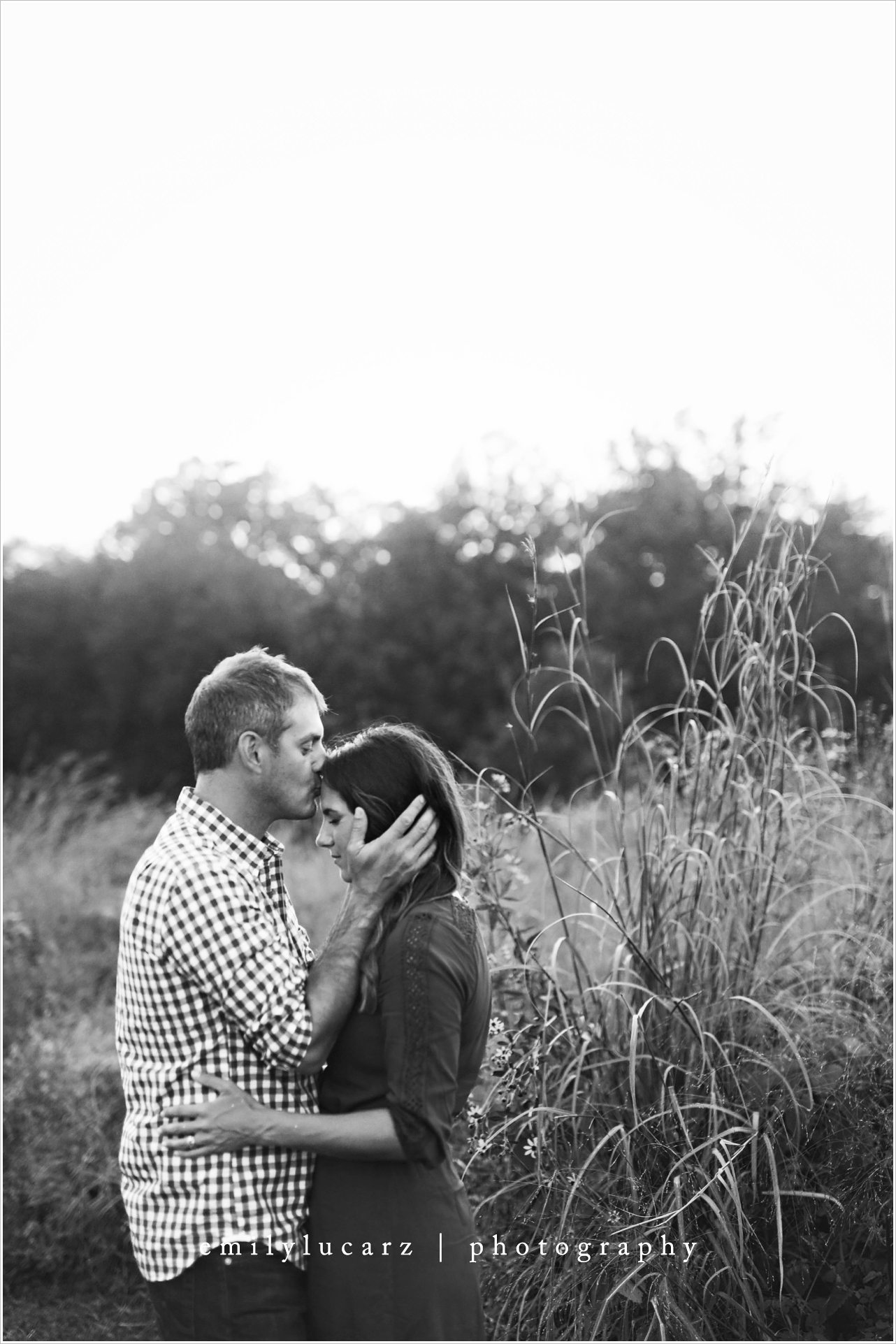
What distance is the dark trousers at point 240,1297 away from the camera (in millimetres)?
2143

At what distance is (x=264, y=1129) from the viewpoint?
7.01 ft

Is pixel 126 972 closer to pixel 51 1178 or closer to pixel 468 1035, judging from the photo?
pixel 468 1035

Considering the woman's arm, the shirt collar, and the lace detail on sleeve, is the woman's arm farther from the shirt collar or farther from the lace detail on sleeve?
the shirt collar

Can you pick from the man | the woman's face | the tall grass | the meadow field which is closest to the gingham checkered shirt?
the man

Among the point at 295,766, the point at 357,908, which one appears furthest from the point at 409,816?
the point at 295,766

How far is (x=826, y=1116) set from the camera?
3.27m

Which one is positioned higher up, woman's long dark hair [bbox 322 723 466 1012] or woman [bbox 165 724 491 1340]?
woman's long dark hair [bbox 322 723 466 1012]

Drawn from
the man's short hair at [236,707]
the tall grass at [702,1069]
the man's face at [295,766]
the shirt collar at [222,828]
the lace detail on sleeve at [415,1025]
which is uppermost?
the man's short hair at [236,707]

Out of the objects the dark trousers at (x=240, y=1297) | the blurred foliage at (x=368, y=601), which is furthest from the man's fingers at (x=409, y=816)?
the blurred foliage at (x=368, y=601)

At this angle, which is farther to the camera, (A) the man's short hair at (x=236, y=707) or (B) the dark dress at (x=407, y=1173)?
(A) the man's short hair at (x=236, y=707)

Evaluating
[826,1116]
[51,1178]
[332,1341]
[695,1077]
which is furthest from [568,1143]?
[51,1178]

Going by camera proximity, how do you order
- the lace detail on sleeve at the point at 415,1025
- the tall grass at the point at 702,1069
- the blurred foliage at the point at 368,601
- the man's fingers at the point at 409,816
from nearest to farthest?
the lace detail on sleeve at the point at 415,1025 < the man's fingers at the point at 409,816 < the tall grass at the point at 702,1069 < the blurred foliage at the point at 368,601

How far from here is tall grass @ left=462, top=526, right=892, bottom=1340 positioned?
2990mm

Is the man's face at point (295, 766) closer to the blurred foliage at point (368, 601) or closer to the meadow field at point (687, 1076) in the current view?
the meadow field at point (687, 1076)
